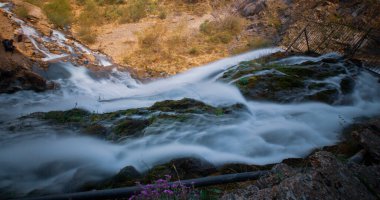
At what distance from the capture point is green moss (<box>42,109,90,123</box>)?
19.5 feet

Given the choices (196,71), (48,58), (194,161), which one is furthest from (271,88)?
(48,58)

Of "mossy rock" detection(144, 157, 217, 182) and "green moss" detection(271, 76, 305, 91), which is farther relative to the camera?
"green moss" detection(271, 76, 305, 91)

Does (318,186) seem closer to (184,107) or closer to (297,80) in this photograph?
(184,107)

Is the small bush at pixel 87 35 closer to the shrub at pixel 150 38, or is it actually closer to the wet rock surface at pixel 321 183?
the shrub at pixel 150 38

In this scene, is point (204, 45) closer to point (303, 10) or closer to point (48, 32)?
point (303, 10)

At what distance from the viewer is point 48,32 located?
1043cm

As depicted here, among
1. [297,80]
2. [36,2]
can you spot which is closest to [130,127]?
[297,80]

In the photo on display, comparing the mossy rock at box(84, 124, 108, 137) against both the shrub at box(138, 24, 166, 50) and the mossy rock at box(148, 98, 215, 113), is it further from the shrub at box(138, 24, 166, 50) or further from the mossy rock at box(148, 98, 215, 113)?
the shrub at box(138, 24, 166, 50)

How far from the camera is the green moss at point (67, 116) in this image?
5941 mm

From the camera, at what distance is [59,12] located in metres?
12.6

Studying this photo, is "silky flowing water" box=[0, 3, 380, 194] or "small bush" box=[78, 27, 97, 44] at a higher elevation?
"small bush" box=[78, 27, 97, 44]

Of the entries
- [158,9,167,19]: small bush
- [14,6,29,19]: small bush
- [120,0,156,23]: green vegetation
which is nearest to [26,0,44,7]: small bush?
[14,6,29,19]: small bush

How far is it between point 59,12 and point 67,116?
26.9ft

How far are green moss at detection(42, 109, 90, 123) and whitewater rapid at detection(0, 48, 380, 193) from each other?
38cm
